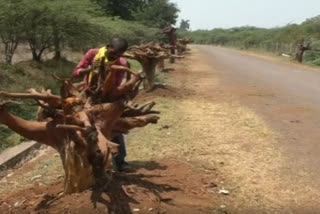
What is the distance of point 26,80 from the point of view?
14297 mm

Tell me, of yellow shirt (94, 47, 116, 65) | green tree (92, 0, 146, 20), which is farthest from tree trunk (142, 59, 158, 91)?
green tree (92, 0, 146, 20)

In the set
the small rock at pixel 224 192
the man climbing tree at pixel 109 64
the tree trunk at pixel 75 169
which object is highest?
the man climbing tree at pixel 109 64

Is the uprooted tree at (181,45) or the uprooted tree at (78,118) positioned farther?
the uprooted tree at (181,45)

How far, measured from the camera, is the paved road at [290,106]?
24.3ft

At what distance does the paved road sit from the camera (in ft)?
24.3

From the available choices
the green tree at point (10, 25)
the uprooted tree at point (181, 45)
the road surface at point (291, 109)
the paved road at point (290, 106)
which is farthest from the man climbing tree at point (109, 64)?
the uprooted tree at point (181, 45)

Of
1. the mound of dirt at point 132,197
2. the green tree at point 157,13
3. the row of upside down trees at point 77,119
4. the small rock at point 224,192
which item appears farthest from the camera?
the green tree at point 157,13

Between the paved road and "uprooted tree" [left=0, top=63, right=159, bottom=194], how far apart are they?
2.47 meters

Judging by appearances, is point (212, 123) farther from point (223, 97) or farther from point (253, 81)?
point (253, 81)

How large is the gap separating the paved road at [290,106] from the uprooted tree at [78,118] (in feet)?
8.10

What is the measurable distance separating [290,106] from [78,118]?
26.4 feet

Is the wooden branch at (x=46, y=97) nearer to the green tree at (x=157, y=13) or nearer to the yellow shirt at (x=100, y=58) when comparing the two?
the yellow shirt at (x=100, y=58)

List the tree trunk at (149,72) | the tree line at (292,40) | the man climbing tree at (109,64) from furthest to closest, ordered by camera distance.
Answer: the tree line at (292,40)
the tree trunk at (149,72)
the man climbing tree at (109,64)

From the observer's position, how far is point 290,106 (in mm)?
11898
